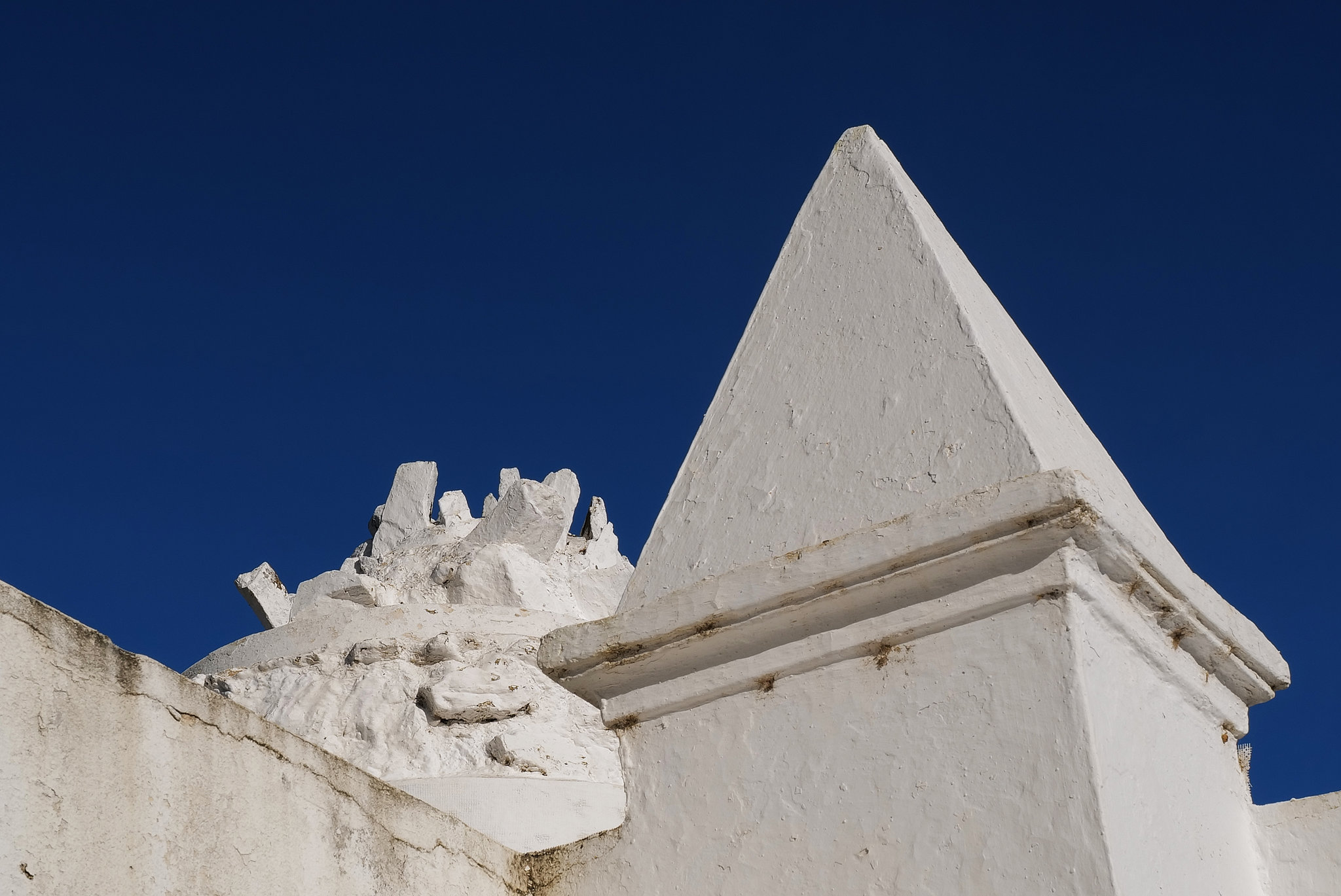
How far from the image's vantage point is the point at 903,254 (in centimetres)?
330

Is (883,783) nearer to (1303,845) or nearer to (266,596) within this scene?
(1303,845)

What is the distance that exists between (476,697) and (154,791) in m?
2.73

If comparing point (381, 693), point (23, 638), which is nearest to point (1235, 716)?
point (23, 638)

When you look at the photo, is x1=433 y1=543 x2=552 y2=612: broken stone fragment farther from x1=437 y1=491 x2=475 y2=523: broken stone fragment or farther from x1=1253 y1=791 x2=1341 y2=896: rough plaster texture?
x1=1253 y1=791 x2=1341 y2=896: rough plaster texture

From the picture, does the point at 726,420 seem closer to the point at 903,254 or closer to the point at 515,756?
the point at 903,254

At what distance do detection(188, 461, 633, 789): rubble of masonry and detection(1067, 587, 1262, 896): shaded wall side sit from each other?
2242 mm

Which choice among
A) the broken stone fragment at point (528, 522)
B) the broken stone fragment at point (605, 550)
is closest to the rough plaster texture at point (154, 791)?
the broken stone fragment at point (528, 522)

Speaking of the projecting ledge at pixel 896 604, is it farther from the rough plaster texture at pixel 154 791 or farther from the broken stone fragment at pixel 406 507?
the broken stone fragment at pixel 406 507

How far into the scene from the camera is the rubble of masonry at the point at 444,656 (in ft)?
15.8

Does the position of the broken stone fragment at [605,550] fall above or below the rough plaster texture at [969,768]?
above

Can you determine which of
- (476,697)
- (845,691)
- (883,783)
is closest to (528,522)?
(476,697)

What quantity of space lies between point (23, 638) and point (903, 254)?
2.16 m

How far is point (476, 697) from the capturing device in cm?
494

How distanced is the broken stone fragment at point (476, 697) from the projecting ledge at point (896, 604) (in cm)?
188
